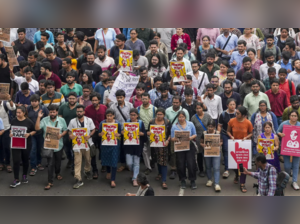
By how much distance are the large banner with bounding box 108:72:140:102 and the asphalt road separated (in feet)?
5.75

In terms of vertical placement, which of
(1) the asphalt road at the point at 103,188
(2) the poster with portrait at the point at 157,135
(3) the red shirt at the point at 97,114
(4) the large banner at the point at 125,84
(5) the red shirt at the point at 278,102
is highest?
(4) the large banner at the point at 125,84

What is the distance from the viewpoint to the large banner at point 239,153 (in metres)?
8.65

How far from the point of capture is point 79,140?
895 centimetres

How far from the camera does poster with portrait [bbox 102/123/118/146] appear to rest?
29.0 ft

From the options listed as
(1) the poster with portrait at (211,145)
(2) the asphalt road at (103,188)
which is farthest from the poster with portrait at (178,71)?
(2) the asphalt road at (103,188)

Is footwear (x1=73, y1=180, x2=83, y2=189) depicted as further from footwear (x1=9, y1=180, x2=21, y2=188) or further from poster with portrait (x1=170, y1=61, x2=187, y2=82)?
poster with portrait (x1=170, y1=61, x2=187, y2=82)

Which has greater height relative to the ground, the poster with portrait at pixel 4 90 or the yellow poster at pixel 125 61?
the yellow poster at pixel 125 61

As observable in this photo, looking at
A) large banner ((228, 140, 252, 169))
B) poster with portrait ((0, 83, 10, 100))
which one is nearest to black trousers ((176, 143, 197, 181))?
large banner ((228, 140, 252, 169))

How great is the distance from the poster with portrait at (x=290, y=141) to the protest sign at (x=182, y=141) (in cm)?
188

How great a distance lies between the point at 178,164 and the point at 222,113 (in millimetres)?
1416

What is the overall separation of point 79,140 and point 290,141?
13.8 ft

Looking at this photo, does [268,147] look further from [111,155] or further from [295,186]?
[111,155]

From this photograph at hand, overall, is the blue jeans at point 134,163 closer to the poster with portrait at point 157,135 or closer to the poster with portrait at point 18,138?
the poster with portrait at point 157,135

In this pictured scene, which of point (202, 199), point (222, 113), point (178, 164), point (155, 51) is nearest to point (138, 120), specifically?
point (178, 164)
